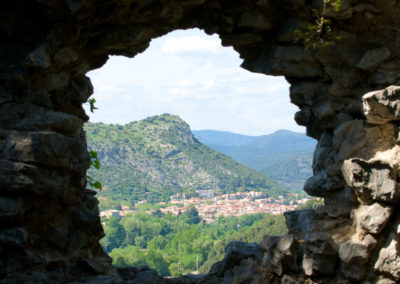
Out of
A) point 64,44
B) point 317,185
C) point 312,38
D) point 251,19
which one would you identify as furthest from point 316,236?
point 64,44

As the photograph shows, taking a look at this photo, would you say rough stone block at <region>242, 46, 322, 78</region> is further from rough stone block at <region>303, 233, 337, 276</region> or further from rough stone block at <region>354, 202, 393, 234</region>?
rough stone block at <region>303, 233, 337, 276</region>

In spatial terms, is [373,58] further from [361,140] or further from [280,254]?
[280,254]

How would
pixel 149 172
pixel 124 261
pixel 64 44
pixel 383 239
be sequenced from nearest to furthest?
pixel 383 239 < pixel 64 44 < pixel 124 261 < pixel 149 172

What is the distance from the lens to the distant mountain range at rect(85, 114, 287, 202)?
93.4 m

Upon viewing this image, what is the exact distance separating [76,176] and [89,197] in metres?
0.91

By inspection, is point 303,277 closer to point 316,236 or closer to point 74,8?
point 316,236

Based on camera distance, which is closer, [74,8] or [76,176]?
[74,8]

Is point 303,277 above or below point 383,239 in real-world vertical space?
below

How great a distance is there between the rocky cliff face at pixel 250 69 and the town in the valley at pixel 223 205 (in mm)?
66634

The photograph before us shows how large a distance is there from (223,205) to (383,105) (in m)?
98.1

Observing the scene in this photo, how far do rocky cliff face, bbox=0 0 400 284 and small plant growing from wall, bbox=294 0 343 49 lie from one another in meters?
0.17

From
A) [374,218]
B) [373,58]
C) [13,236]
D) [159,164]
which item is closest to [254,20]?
[373,58]

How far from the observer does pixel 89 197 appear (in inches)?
299

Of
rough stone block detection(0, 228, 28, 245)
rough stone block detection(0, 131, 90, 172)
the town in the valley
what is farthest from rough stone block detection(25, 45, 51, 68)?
the town in the valley
